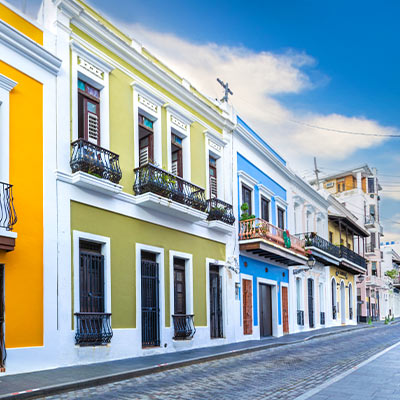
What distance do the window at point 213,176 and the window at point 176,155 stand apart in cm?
207

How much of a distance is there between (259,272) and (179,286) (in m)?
6.42

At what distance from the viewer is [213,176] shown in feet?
62.0

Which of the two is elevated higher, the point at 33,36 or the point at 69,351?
the point at 33,36

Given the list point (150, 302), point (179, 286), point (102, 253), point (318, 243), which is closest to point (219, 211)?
point (179, 286)

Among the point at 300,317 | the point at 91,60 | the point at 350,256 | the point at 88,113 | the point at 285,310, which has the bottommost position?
the point at 300,317

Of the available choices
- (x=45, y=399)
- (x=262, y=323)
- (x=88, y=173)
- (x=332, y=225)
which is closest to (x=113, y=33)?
(x=88, y=173)

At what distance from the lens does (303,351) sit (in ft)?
52.1

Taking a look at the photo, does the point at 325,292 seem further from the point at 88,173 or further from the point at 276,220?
the point at 88,173

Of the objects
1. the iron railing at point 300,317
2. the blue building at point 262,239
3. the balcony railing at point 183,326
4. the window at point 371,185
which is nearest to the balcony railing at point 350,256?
the iron railing at point 300,317

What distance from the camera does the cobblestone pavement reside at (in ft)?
27.3

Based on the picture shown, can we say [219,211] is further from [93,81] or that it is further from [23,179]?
[23,179]

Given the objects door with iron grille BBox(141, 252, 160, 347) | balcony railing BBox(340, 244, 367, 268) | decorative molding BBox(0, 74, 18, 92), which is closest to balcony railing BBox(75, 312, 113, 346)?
door with iron grille BBox(141, 252, 160, 347)

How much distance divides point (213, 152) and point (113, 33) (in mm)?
6279

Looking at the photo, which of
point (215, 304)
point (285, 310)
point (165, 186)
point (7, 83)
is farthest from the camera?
point (285, 310)
